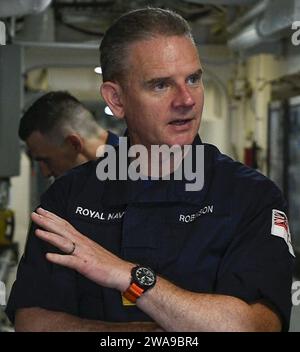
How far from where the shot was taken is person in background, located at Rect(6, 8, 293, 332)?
3.84 feet

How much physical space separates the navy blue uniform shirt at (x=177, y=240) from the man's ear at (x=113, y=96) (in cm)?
16

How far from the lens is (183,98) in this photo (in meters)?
1.22

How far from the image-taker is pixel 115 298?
4.20ft

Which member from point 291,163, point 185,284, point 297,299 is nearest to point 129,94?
point 185,284

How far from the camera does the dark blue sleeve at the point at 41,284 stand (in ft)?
4.16

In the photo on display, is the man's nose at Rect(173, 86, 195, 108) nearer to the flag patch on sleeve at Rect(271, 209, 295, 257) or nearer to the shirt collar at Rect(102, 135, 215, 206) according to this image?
the shirt collar at Rect(102, 135, 215, 206)

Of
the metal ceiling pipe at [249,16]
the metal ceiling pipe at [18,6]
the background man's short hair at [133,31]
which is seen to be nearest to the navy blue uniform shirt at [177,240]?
the background man's short hair at [133,31]

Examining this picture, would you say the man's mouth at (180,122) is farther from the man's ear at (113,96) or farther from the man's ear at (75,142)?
the man's ear at (75,142)

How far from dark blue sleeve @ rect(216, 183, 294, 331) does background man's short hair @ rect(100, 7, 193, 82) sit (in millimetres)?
372

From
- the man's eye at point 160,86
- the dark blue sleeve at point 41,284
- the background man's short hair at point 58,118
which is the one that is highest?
the background man's short hair at point 58,118

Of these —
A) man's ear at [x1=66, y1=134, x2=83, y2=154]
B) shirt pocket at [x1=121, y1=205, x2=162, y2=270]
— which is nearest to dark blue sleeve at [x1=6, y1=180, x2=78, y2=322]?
shirt pocket at [x1=121, y1=205, x2=162, y2=270]

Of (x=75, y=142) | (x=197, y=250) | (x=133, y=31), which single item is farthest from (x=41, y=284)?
(x=75, y=142)

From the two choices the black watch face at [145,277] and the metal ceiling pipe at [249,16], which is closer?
the black watch face at [145,277]
